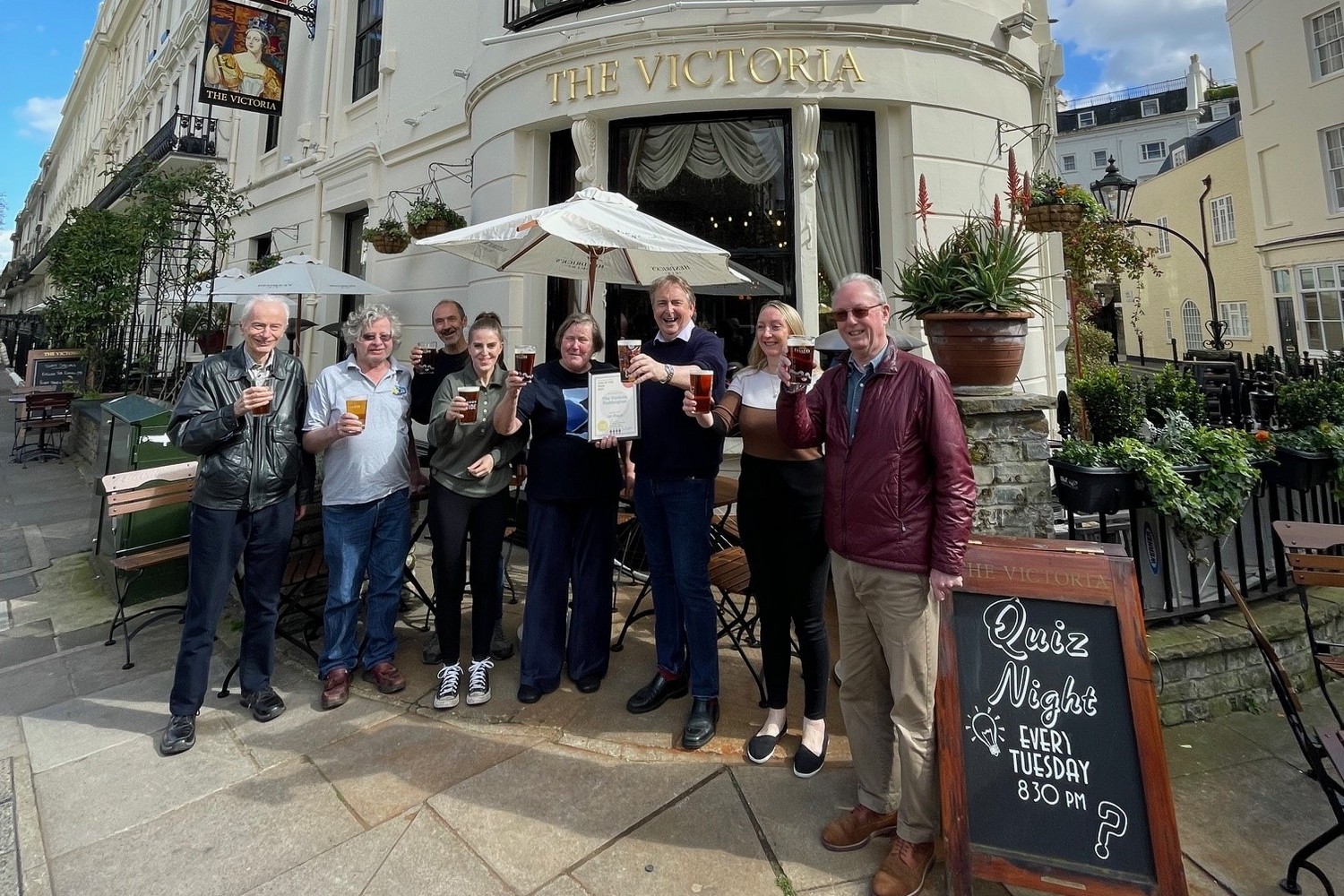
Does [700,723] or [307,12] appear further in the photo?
A: [307,12]

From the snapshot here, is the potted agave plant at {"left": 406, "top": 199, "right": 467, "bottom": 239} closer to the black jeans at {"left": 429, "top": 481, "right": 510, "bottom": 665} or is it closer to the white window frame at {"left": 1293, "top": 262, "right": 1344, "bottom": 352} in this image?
the black jeans at {"left": 429, "top": 481, "right": 510, "bottom": 665}

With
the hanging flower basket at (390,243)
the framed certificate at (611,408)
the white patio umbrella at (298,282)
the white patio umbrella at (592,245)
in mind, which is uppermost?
the hanging flower basket at (390,243)

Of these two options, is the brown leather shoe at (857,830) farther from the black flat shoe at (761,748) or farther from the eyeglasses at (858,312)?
the eyeglasses at (858,312)

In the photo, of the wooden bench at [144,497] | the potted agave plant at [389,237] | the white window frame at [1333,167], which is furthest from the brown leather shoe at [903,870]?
the white window frame at [1333,167]

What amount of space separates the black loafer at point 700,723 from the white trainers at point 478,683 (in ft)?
3.57

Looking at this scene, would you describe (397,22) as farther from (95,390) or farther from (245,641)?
(245,641)

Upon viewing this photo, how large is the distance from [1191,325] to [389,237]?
35525mm

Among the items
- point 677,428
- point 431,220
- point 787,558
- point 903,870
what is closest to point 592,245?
point 677,428

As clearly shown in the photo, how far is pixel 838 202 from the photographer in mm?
5812

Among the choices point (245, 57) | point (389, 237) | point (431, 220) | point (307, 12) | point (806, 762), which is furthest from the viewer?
point (307, 12)

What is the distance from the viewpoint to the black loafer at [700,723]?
275 cm

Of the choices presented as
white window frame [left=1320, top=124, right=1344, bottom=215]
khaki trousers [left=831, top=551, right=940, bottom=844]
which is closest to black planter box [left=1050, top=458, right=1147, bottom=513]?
khaki trousers [left=831, top=551, right=940, bottom=844]

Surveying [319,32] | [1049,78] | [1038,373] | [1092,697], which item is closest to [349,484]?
[1092,697]

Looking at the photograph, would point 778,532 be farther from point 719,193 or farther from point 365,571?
point 719,193
